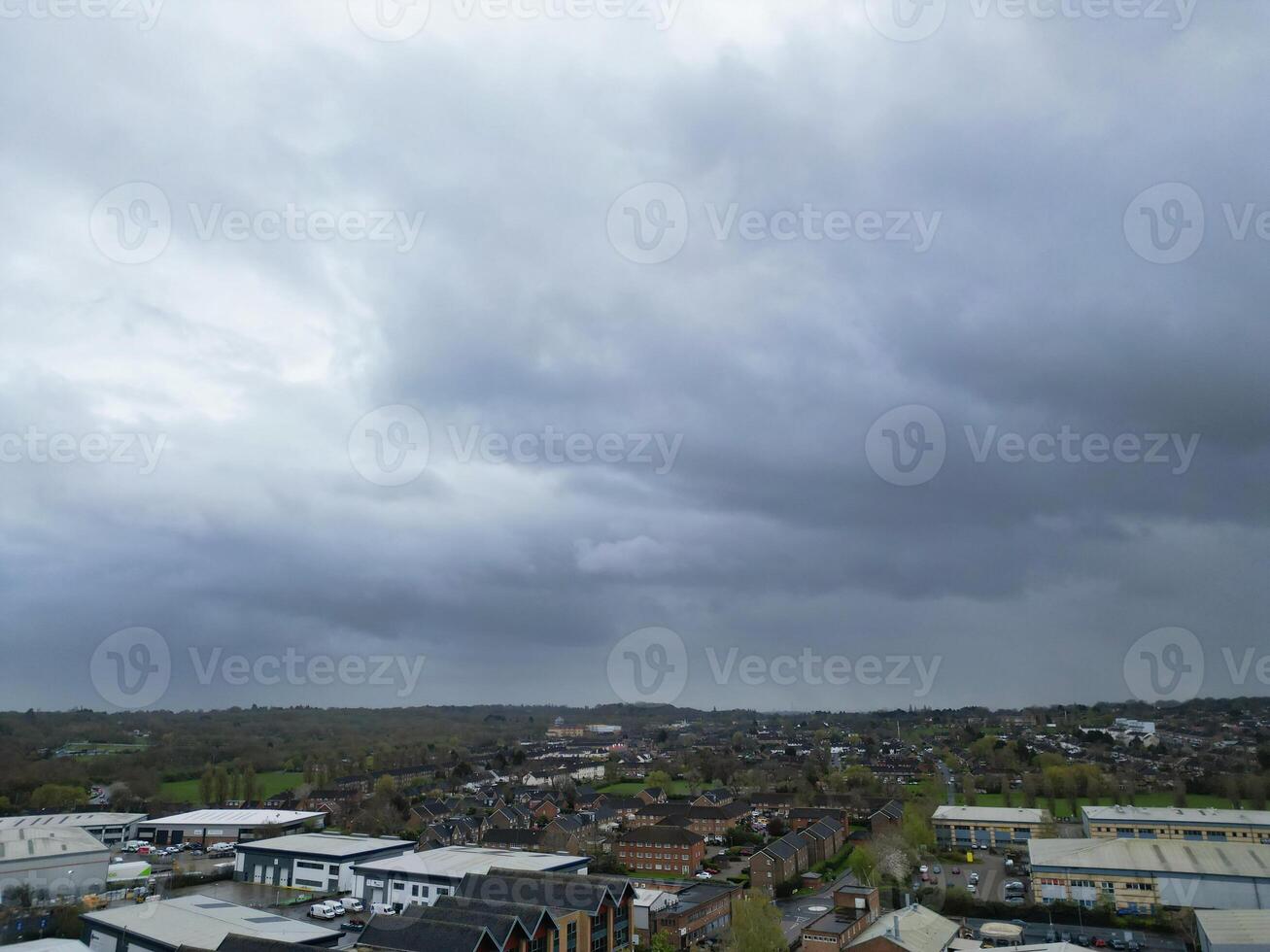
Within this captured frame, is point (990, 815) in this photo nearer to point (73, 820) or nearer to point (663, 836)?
point (663, 836)

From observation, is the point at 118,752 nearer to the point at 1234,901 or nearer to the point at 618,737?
the point at 618,737

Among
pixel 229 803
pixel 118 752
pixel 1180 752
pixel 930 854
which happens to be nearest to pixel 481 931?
pixel 930 854

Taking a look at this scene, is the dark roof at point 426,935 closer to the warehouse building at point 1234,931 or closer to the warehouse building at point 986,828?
the warehouse building at point 1234,931

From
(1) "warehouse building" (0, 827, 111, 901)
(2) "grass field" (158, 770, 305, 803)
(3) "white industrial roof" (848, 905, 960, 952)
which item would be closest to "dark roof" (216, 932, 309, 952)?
(3) "white industrial roof" (848, 905, 960, 952)

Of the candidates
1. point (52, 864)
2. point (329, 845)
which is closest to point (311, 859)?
point (329, 845)

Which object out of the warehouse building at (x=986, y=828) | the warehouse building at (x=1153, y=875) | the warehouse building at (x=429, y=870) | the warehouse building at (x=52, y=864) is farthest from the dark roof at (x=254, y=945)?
the warehouse building at (x=986, y=828)
